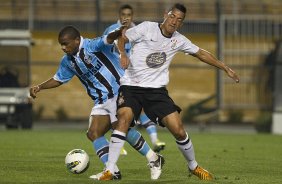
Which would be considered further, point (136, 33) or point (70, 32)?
point (70, 32)

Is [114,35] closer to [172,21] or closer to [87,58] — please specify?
[87,58]

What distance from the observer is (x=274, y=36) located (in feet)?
121

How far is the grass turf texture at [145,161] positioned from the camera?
13.5 m

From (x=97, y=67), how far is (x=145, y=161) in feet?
11.3

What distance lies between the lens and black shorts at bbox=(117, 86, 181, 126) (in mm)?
13289

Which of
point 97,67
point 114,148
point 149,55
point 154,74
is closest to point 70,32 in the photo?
point 97,67

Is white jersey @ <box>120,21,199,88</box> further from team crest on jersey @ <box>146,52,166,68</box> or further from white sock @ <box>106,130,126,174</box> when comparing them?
white sock @ <box>106,130,126,174</box>

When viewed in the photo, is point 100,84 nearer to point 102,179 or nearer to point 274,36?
point 102,179

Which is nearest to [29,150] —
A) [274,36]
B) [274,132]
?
[274,132]

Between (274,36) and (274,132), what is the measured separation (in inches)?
258

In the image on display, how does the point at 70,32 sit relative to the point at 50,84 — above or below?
above

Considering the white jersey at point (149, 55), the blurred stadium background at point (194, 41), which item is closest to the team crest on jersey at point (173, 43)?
the white jersey at point (149, 55)

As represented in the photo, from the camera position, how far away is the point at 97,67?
13844mm

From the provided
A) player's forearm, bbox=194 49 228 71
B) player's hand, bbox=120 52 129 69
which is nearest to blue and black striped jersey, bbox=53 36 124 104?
player's hand, bbox=120 52 129 69
